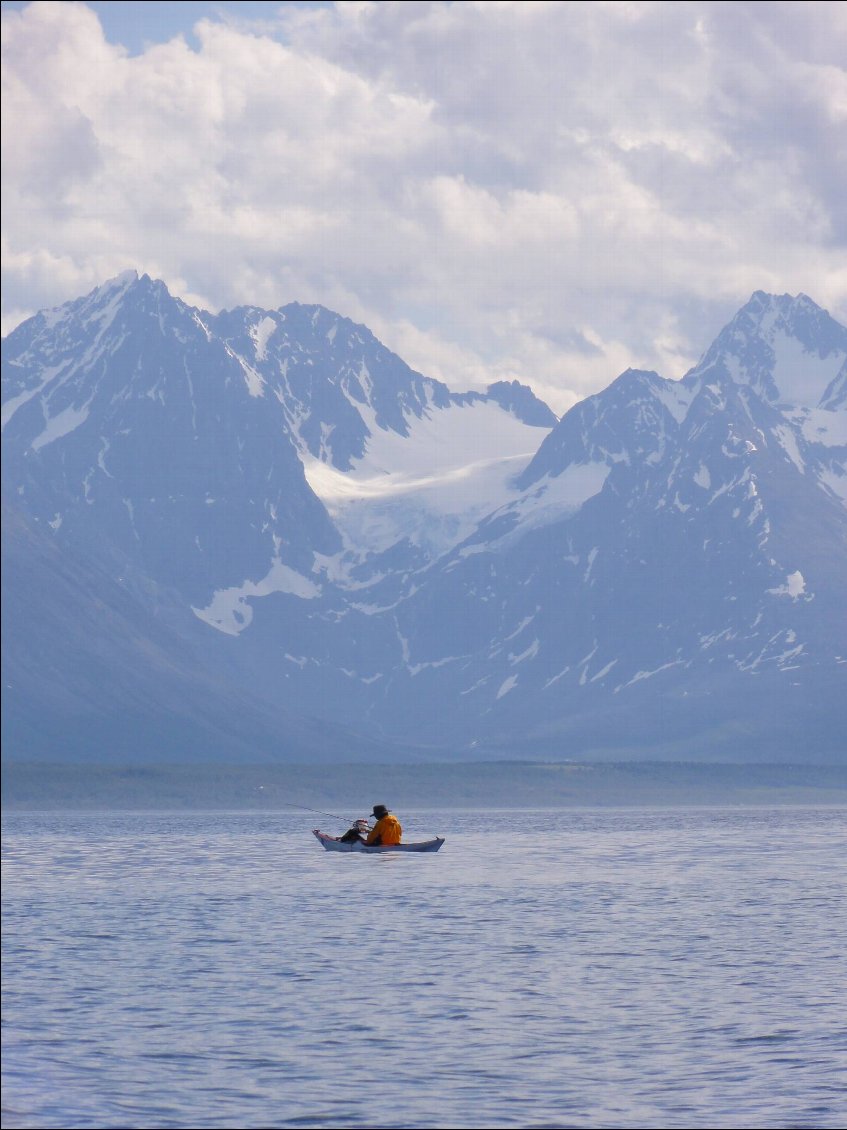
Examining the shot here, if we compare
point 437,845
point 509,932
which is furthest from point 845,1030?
point 437,845

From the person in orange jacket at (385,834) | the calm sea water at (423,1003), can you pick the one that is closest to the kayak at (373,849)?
the person in orange jacket at (385,834)

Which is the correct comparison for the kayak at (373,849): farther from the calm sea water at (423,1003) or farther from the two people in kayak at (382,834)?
the calm sea water at (423,1003)

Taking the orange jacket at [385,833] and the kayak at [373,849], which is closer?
the orange jacket at [385,833]

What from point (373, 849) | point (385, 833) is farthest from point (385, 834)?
point (373, 849)

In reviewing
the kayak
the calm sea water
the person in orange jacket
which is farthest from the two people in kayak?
the calm sea water

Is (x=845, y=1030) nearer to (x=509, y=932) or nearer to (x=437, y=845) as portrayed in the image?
(x=509, y=932)

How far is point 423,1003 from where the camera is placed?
7150 centimetres

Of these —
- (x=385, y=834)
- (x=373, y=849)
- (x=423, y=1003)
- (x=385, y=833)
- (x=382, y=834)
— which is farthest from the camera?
(x=373, y=849)

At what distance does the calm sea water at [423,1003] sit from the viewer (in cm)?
5309

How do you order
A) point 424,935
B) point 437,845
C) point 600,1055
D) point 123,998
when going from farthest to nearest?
1. point 437,845
2. point 424,935
3. point 123,998
4. point 600,1055

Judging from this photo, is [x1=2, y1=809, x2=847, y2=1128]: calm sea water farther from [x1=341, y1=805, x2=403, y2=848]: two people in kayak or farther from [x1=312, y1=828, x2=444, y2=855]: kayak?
[x1=312, y1=828, x2=444, y2=855]: kayak

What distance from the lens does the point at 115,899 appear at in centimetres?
11675

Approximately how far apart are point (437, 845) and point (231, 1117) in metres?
115

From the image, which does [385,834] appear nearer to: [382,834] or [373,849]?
[382,834]
